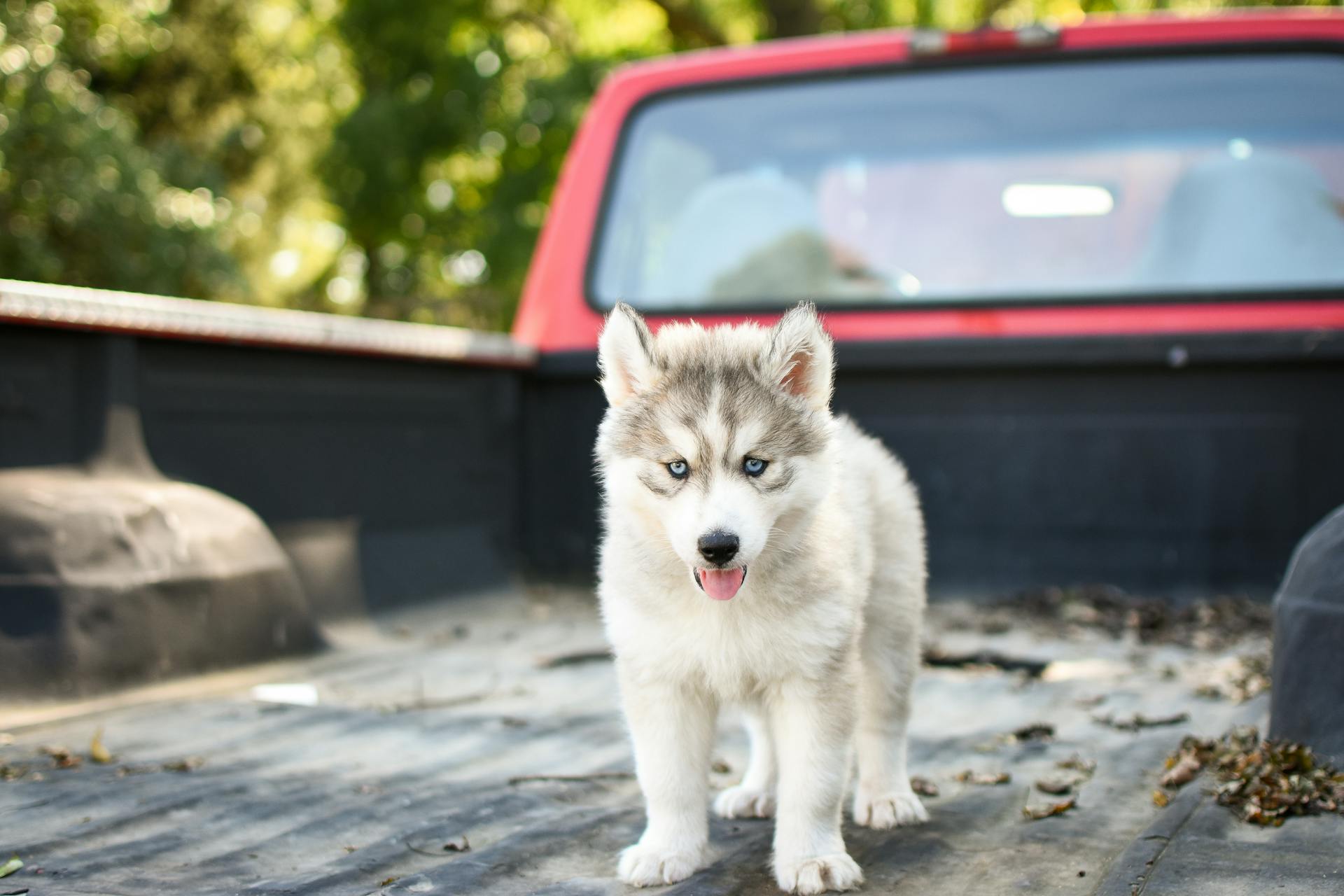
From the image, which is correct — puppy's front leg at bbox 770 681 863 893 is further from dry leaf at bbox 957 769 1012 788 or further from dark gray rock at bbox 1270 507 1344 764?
dark gray rock at bbox 1270 507 1344 764

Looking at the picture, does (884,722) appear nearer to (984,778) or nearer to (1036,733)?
(984,778)

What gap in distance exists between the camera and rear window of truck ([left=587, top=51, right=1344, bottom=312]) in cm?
542

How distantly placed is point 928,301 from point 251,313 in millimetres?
2649

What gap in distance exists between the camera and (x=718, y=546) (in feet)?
9.30

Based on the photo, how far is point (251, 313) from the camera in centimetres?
473

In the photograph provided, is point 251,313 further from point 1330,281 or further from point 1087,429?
point 1330,281

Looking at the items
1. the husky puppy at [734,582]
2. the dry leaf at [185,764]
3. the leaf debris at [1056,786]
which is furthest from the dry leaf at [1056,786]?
the dry leaf at [185,764]

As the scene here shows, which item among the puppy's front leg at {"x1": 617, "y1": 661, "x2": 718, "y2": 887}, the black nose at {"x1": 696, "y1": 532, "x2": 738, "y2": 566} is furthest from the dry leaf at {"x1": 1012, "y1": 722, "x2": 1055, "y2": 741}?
the black nose at {"x1": 696, "y1": 532, "x2": 738, "y2": 566}

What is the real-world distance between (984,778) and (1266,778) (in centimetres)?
70

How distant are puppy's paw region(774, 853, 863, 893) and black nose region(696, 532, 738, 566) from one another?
0.65 meters

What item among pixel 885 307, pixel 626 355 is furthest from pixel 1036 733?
pixel 885 307

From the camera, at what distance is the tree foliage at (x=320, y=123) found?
69.5 ft

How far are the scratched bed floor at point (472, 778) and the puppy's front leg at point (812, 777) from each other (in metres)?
0.09

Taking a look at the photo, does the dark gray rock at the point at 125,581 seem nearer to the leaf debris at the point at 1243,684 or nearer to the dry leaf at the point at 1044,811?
the dry leaf at the point at 1044,811
